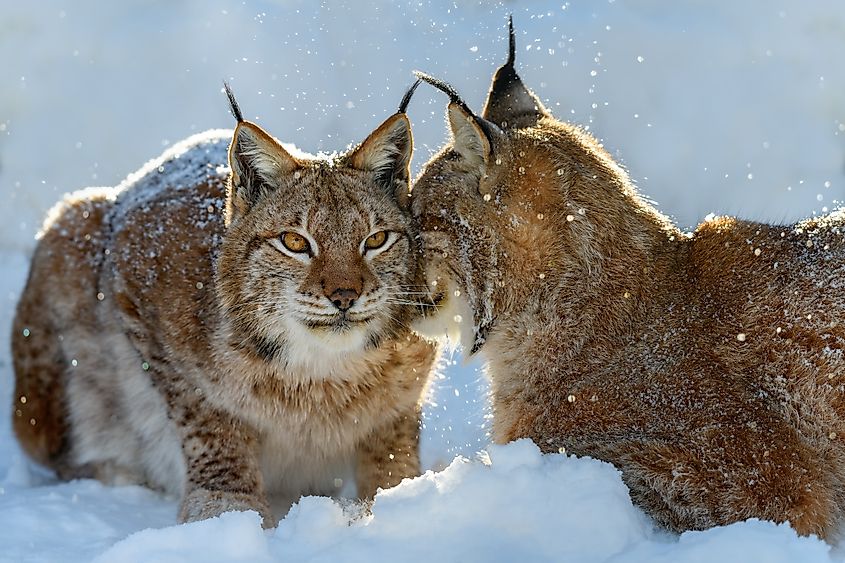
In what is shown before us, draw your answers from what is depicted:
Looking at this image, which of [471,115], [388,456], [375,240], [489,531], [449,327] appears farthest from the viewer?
[388,456]

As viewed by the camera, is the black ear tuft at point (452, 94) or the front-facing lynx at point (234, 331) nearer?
the black ear tuft at point (452, 94)

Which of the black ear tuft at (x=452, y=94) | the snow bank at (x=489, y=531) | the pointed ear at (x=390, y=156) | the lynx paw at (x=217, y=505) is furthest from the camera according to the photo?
the lynx paw at (x=217, y=505)

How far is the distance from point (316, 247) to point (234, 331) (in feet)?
2.00

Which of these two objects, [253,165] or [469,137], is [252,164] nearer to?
[253,165]

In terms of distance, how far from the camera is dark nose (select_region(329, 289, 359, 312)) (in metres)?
3.67

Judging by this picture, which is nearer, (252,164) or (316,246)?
(316,246)

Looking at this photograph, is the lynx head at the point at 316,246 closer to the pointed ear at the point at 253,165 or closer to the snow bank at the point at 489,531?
the pointed ear at the point at 253,165

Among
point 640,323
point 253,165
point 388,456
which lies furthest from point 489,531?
point 253,165

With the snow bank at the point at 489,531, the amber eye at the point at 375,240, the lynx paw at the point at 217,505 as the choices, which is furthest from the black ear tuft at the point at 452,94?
the lynx paw at the point at 217,505

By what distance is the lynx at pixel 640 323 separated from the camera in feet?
10.1

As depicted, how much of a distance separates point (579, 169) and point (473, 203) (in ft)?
1.31

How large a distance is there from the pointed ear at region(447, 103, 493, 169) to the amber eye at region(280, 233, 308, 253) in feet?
2.34

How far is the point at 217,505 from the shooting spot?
4203 mm

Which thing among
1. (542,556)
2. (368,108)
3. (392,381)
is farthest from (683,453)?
(368,108)
